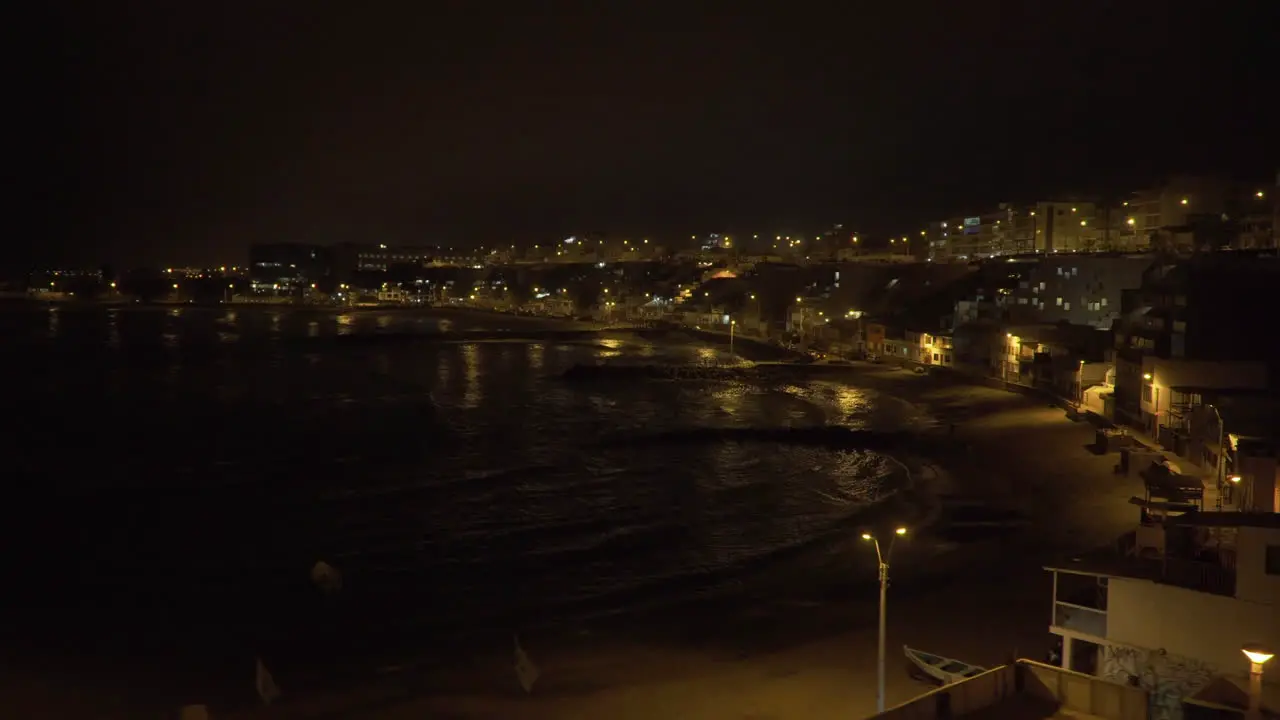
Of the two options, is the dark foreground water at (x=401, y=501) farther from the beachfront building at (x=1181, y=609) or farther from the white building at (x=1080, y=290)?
the white building at (x=1080, y=290)

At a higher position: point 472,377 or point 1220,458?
point 1220,458

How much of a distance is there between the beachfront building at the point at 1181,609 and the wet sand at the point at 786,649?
95cm

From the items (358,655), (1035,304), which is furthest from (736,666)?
(1035,304)

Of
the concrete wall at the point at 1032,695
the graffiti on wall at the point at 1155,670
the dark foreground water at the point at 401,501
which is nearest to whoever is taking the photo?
the concrete wall at the point at 1032,695

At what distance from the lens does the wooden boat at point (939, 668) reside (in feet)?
22.8

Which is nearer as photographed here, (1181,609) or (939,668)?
(1181,609)

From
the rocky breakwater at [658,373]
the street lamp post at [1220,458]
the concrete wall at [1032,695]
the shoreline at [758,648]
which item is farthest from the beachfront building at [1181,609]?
the rocky breakwater at [658,373]

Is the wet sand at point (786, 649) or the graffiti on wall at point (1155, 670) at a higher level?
the graffiti on wall at point (1155, 670)

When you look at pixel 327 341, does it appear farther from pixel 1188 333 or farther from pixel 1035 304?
pixel 1188 333

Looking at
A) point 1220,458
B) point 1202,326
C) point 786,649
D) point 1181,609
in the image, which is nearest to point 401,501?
point 786,649

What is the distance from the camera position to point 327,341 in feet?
168

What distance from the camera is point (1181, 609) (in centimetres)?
591

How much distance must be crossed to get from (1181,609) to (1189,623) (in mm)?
85

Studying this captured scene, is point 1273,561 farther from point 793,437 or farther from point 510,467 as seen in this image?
point 793,437
